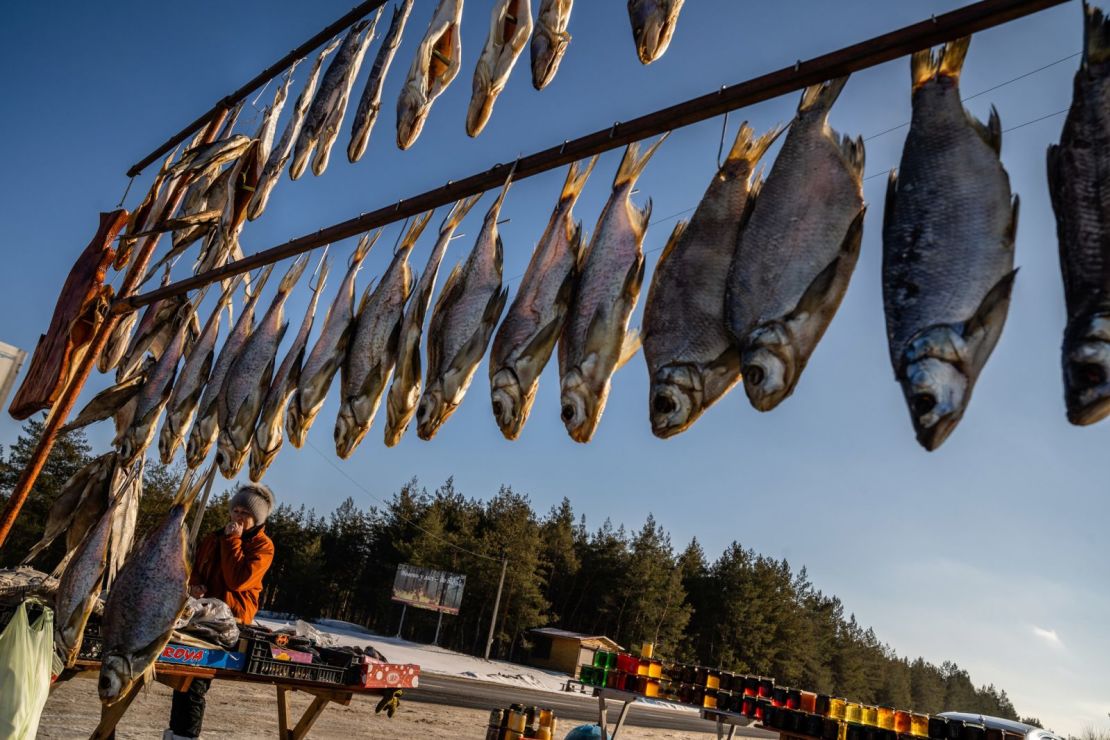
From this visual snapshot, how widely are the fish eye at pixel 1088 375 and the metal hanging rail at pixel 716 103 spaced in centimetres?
81

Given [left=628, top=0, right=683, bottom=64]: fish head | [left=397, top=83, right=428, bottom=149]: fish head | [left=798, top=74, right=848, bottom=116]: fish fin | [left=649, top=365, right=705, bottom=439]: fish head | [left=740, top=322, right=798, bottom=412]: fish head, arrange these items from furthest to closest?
[left=397, top=83, right=428, bottom=149]: fish head → [left=628, top=0, right=683, bottom=64]: fish head → [left=798, top=74, right=848, bottom=116]: fish fin → [left=649, top=365, right=705, bottom=439]: fish head → [left=740, top=322, right=798, bottom=412]: fish head

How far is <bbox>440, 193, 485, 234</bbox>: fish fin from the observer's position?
2.78m

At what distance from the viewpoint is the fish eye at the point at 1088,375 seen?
1.17m

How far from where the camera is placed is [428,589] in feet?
169

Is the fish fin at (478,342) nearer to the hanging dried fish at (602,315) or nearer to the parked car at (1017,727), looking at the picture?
the hanging dried fish at (602,315)

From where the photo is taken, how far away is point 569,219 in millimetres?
2336

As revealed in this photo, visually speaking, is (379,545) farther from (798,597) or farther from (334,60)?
(334,60)

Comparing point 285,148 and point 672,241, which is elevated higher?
point 285,148

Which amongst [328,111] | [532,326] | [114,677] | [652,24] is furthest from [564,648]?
[652,24]

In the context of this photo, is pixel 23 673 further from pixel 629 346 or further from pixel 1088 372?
pixel 1088 372

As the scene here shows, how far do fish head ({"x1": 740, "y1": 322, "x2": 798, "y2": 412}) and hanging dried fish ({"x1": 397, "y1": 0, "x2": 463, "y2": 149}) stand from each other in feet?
6.87

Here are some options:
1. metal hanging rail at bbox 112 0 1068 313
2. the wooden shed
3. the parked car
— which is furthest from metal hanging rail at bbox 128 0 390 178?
the wooden shed

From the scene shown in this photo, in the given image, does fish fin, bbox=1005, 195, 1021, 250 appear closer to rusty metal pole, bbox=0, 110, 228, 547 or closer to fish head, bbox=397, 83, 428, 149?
fish head, bbox=397, 83, 428, 149

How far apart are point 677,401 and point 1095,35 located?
41.4 inches
